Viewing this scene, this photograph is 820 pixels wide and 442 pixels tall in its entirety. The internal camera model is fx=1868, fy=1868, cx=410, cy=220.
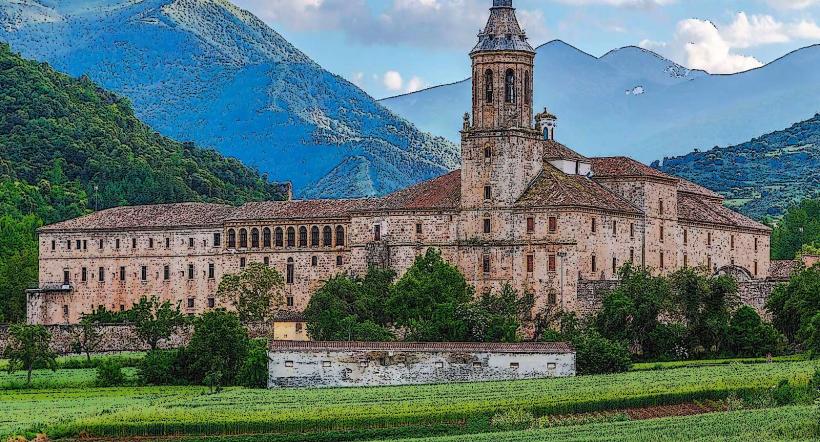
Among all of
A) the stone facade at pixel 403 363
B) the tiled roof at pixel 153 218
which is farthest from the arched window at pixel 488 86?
the stone facade at pixel 403 363

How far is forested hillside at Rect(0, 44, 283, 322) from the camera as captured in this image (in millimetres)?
147875

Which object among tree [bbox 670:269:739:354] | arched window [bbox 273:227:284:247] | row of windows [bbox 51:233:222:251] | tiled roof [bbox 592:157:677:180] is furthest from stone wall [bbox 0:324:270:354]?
tree [bbox 670:269:739:354]

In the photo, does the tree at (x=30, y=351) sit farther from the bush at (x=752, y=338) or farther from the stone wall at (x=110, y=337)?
the bush at (x=752, y=338)

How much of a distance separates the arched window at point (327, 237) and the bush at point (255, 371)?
25.0 meters

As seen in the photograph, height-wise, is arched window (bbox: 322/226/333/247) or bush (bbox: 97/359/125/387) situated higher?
arched window (bbox: 322/226/333/247)

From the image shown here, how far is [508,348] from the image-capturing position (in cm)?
8588

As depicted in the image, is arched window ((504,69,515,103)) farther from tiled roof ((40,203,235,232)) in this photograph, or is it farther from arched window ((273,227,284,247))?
tiled roof ((40,203,235,232))

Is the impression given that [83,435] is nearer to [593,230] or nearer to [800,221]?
[593,230]

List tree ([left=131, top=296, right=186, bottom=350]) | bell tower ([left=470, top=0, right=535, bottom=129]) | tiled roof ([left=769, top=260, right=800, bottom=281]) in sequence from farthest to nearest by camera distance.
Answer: tiled roof ([left=769, top=260, right=800, bottom=281])
tree ([left=131, top=296, right=186, bottom=350])
bell tower ([left=470, top=0, right=535, bottom=129])

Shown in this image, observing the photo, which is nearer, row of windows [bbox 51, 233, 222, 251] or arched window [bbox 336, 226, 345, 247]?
arched window [bbox 336, 226, 345, 247]

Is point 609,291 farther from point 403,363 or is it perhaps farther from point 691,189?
point 691,189

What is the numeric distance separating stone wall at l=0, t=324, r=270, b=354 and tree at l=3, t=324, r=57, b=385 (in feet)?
27.6

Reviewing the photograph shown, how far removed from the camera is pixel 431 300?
322 feet

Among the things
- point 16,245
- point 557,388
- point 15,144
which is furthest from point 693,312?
point 15,144
